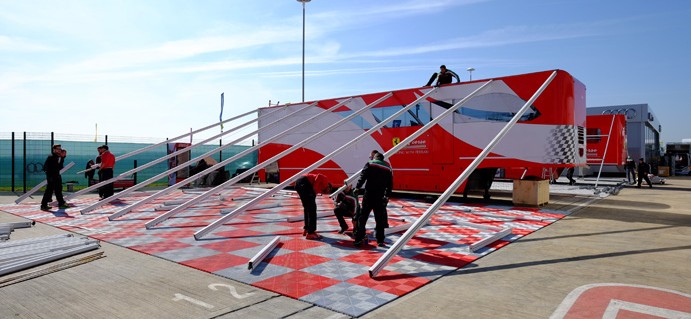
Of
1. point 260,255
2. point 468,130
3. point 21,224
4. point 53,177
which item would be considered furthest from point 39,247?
point 468,130

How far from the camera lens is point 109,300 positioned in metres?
4.44

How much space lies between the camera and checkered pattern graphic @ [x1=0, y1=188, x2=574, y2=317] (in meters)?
4.92

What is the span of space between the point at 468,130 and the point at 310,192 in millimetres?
6349

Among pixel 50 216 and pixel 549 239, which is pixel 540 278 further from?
pixel 50 216

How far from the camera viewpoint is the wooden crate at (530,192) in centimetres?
1209

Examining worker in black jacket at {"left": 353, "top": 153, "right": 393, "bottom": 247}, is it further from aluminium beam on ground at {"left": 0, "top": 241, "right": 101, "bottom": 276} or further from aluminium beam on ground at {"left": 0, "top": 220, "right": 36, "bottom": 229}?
aluminium beam on ground at {"left": 0, "top": 220, "right": 36, "bottom": 229}

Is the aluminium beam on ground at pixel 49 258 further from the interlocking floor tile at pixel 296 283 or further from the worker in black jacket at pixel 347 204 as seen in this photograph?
the worker in black jacket at pixel 347 204

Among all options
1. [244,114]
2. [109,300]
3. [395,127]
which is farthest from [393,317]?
[244,114]

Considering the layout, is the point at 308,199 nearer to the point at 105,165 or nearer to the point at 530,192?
the point at 530,192

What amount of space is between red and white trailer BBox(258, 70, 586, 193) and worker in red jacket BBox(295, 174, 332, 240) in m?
4.46

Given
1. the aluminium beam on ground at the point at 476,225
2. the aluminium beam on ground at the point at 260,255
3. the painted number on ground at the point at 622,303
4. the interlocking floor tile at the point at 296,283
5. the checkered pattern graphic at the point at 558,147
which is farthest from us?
the checkered pattern graphic at the point at 558,147

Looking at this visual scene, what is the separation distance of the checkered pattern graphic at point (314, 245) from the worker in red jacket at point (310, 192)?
31 cm

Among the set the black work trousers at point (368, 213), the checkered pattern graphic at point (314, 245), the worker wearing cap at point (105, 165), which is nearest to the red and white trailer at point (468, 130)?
the checkered pattern graphic at point (314, 245)

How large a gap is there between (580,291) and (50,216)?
11741 millimetres
